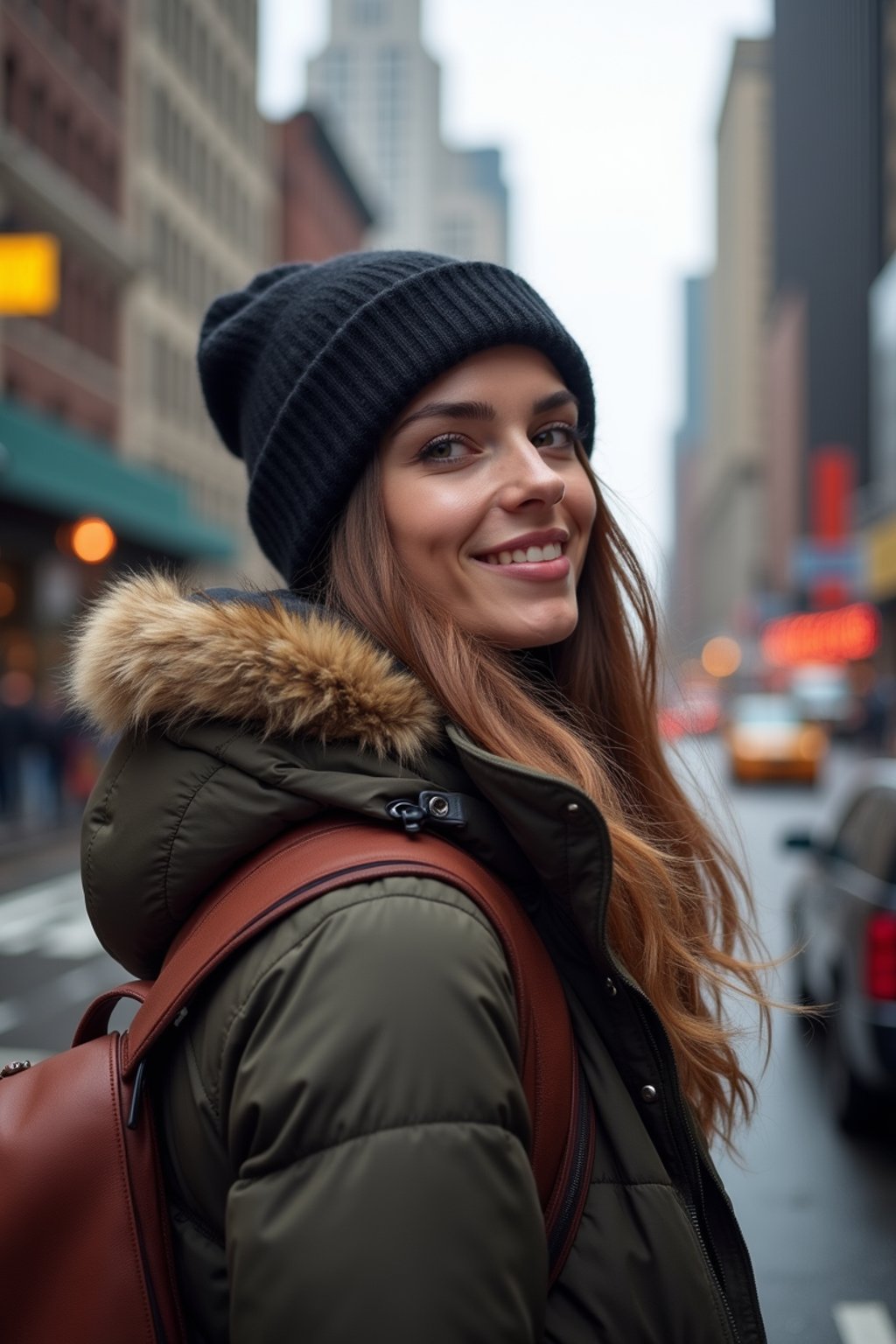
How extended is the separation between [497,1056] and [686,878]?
92 centimetres

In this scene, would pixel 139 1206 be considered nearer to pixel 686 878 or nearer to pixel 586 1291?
pixel 586 1291

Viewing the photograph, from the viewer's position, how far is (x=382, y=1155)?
119 centimetres

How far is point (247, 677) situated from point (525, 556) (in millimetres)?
510

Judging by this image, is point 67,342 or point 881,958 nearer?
point 881,958

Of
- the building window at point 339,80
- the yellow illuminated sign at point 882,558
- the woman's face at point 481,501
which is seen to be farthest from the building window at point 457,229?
the woman's face at point 481,501

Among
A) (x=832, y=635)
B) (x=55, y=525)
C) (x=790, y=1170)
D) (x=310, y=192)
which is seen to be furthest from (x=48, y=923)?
(x=310, y=192)

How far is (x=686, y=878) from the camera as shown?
2119 mm

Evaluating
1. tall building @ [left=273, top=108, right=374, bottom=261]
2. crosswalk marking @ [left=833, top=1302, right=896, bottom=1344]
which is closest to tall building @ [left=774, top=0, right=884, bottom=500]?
tall building @ [left=273, top=108, right=374, bottom=261]

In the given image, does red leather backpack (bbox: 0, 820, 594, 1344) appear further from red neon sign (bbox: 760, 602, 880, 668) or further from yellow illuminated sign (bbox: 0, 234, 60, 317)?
red neon sign (bbox: 760, 602, 880, 668)

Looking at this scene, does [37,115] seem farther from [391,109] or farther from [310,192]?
[391,109]

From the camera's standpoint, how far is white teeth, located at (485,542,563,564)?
186 cm

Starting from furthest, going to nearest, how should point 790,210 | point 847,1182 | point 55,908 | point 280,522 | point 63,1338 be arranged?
point 790,210 → point 55,908 → point 847,1182 → point 280,522 → point 63,1338

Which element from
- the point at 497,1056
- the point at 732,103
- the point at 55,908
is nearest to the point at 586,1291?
the point at 497,1056

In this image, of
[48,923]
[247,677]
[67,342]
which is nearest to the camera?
[247,677]
